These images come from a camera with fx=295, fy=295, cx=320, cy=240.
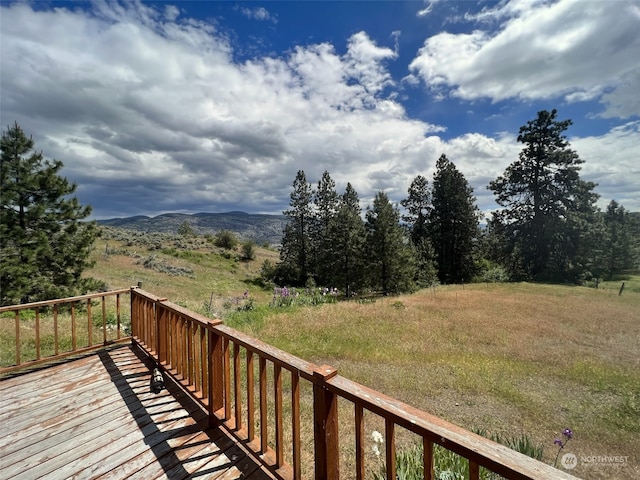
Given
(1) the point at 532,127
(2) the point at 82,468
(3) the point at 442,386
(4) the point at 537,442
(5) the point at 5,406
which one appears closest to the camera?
(2) the point at 82,468

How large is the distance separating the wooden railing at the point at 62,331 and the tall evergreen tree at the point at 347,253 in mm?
14165

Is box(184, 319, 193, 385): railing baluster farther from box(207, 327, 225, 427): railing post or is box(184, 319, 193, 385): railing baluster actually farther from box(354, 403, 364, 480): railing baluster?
box(354, 403, 364, 480): railing baluster

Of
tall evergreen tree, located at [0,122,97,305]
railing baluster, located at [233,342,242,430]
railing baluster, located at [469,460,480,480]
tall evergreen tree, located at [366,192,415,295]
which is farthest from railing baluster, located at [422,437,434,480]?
tall evergreen tree, located at [366,192,415,295]

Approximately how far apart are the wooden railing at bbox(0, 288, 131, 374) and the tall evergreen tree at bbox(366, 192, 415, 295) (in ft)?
46.5

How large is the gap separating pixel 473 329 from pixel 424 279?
1376cm

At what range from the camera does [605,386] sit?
6.15 m

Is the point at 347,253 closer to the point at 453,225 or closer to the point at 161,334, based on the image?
the point at 453,225

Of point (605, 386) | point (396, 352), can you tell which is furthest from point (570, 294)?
point (396, 352)

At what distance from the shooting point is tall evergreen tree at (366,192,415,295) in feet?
62.4

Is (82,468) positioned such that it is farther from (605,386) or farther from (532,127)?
(532,127)

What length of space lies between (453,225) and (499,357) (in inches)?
933

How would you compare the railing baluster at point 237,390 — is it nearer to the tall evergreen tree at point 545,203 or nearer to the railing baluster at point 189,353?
the railing baluster at point 189,353

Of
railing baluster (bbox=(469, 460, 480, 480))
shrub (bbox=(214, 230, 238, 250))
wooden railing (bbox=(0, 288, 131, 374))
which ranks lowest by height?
wooden railing (bbox=(0, 288, 131, 374))

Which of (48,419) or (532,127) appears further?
(532,127)
